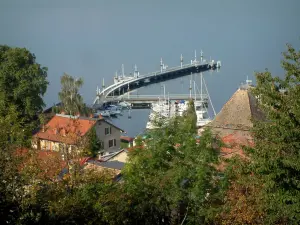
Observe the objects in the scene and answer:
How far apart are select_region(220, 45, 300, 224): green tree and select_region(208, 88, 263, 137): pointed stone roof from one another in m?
5.86

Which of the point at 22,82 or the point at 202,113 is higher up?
the point at 22,82

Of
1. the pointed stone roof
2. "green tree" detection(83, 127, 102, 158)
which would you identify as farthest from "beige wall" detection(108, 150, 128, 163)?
the pointed stone roof

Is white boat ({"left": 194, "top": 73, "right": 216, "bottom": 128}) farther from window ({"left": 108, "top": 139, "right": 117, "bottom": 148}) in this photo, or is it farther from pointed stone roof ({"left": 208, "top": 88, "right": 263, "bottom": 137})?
pointed stone roof ({"left": 208, "top": 88, "right": 263, "bottom": 137})

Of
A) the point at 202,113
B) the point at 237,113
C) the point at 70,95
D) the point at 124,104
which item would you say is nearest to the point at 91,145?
the point at 237,113

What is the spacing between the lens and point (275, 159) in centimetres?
466

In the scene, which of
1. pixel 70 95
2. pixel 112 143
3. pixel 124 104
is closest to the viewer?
pixel 112 143

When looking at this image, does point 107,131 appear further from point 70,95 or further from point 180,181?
point 180,181

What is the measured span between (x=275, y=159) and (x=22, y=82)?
14.5 m

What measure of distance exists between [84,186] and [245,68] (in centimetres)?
4400

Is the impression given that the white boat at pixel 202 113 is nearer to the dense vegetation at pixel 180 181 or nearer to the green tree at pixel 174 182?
the green tree at pixel 174 182

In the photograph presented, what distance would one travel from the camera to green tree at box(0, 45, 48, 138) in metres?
17.0

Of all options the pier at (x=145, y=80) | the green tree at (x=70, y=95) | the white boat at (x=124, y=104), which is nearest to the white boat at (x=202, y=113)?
the pier at (x=145, y=80)

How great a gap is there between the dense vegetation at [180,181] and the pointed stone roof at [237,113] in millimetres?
4795

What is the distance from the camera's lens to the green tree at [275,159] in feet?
15.6
